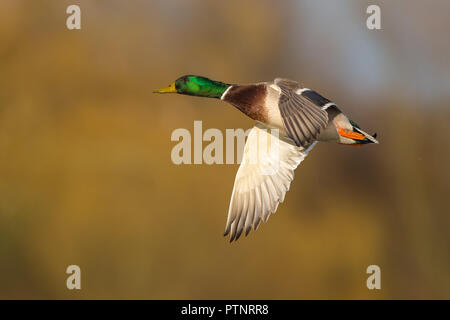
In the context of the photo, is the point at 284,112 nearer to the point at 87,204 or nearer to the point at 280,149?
the point at 280,149

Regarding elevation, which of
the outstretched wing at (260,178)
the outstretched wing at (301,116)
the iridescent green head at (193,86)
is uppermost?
the iridescent green head at (193,86)

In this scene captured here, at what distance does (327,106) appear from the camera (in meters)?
1.79

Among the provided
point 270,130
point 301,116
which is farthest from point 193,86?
point 301,116

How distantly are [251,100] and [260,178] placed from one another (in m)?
0.36

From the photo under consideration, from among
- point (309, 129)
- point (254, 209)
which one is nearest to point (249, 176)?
point (254, 209)

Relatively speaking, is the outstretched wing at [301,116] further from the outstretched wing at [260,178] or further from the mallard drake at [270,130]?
the outstretched wing at [260,178]

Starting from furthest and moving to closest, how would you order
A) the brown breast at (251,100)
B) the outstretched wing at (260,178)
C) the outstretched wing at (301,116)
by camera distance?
the outstretched wing at (260,178) → the brown breast at (251,100) → the outstretched wing at (301,116)

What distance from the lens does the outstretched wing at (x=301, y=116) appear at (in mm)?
1596

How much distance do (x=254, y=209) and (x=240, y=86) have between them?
0.45 m

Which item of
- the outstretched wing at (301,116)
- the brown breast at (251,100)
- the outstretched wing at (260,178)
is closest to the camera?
the outstretched wing at (301,116)

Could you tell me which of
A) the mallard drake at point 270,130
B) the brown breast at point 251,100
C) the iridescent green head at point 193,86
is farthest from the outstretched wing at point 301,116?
the iridescent green head at point 193,86

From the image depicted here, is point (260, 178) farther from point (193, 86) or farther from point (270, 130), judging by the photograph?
point (193, 86)

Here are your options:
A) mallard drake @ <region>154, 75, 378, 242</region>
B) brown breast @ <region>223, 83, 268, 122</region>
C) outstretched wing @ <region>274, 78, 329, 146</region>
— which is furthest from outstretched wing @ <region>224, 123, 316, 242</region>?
outstretched wing @ <region>274, 78, 329, 146</region>

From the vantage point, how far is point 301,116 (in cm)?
163
